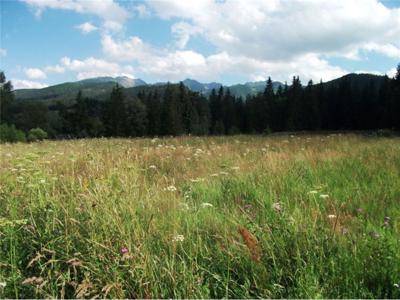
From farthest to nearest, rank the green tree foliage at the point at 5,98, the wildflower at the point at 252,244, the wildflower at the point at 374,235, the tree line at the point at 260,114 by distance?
the green tree foliage at the point at 5,98 → the tree line at the point at 260,114 → the wildflower at the point at 374,235 → the wildflower at the point at 252,244

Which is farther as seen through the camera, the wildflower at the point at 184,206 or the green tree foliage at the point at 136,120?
the green tree foliage at the point at 136,120

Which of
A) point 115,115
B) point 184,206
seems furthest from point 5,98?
point 184,206

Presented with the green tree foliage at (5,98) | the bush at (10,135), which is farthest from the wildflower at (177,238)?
the green tree foliage at (5,98)

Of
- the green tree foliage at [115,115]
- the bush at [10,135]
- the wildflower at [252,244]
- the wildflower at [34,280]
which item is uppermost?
the green tree foliage at [115,115]

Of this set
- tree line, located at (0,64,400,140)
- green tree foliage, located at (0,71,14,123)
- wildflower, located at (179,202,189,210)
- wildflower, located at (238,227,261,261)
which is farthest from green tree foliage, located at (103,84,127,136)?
wildflower, located at (238,227,261,261)

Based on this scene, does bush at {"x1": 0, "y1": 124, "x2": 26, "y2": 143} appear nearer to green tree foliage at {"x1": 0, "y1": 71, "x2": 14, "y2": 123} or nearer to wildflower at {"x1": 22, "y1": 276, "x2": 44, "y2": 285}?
wildflower at {"x1": 22, "y1": 276, "x2": 44, "y2": 285}

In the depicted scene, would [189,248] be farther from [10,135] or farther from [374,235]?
[10,135]

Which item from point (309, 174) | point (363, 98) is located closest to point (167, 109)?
point (363, 98)

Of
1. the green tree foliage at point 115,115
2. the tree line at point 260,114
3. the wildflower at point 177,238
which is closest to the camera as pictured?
the wildflower at point 177,238

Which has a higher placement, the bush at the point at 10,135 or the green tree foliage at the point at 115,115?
the green tree foliage at the point at 115,115

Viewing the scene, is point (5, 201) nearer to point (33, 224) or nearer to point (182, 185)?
point (33, 224)

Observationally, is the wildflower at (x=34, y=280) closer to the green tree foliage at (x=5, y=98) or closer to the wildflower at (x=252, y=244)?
the wildflower at (x=252, y=244)

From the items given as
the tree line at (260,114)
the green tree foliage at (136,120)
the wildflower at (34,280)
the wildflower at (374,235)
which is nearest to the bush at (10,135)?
the wildflower at (34,280)

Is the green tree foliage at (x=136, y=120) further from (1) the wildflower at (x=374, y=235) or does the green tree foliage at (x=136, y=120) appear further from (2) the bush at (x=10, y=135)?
(1) the wildflower at (x=374, y=235)
